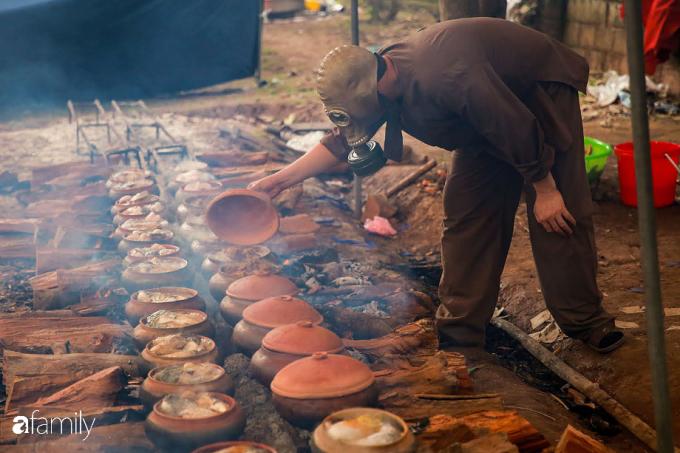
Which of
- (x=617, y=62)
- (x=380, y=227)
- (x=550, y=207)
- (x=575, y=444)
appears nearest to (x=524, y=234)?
(x=380, y=227)

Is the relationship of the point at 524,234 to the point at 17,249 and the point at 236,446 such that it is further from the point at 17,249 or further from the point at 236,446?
the point at 236,446

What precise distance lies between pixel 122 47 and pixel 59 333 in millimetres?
8881

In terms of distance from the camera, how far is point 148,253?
→ 5.08 meters

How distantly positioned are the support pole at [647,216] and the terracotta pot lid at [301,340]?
1394 mm

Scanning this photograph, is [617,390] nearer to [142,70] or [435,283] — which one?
[435,283]

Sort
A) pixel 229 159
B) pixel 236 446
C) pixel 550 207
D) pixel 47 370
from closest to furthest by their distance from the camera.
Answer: pixel 236 446 < pixel 47 370 < pixel 550 207 < pixel 229 159

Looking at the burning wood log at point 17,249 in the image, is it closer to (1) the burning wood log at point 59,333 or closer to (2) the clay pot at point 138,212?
(2) the clay pot at point 138,212

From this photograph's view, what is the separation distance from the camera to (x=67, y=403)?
353 centimetres

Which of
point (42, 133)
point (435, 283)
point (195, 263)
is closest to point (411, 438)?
point (195, 263)

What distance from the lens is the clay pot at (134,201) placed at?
6387 mm

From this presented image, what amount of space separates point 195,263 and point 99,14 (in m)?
7.48

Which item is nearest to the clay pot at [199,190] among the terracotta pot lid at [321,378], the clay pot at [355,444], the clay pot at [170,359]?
the clay pot at [170,359]

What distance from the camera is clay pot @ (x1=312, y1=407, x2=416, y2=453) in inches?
106

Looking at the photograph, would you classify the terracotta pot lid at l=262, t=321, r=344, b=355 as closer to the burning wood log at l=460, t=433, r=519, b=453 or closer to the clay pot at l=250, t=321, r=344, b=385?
the clay pot at l=250, t=321, r=344, b=385
